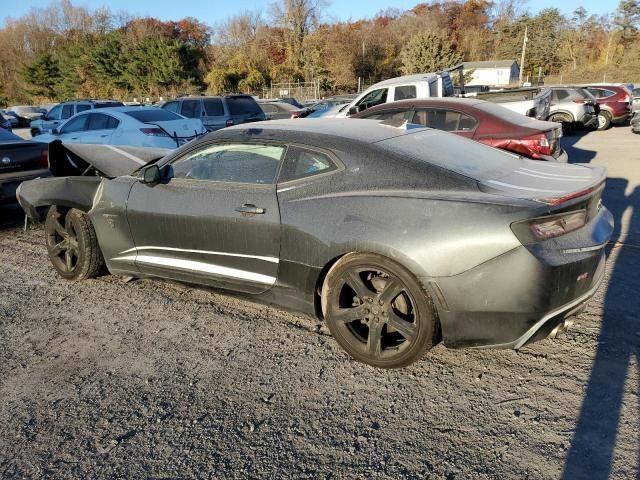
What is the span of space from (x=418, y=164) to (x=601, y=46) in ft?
212

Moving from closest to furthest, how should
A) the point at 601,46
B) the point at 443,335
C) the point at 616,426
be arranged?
the point at 616,426
the point at 443,335
the point at 601,46

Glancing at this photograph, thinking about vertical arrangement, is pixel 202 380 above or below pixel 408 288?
below

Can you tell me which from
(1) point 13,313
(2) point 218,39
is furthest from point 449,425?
(2) point 218,39

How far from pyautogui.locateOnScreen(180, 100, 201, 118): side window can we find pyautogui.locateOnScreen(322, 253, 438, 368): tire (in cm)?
1183

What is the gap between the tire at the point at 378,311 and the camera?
9.45ft

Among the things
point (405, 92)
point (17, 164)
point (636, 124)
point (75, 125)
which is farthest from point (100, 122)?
point (636, 124)

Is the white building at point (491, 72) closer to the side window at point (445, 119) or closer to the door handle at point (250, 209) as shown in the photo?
the side window at point (445, 119)

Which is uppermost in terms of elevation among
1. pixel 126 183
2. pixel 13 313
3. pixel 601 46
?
pixel 601 46

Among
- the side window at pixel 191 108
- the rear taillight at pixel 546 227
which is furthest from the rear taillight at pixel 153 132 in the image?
the rear taillight at pixel 546 227

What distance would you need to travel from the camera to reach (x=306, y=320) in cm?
389

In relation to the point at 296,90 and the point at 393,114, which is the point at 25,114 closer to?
the point at 296,90

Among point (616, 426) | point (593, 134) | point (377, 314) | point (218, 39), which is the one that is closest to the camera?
point (616, 426)

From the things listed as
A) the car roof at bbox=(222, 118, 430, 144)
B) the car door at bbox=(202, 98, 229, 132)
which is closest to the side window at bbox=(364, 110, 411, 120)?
the car roof at bbox=(222, 118, 430, 144)

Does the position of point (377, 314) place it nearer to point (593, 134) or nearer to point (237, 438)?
point (237, 438)
